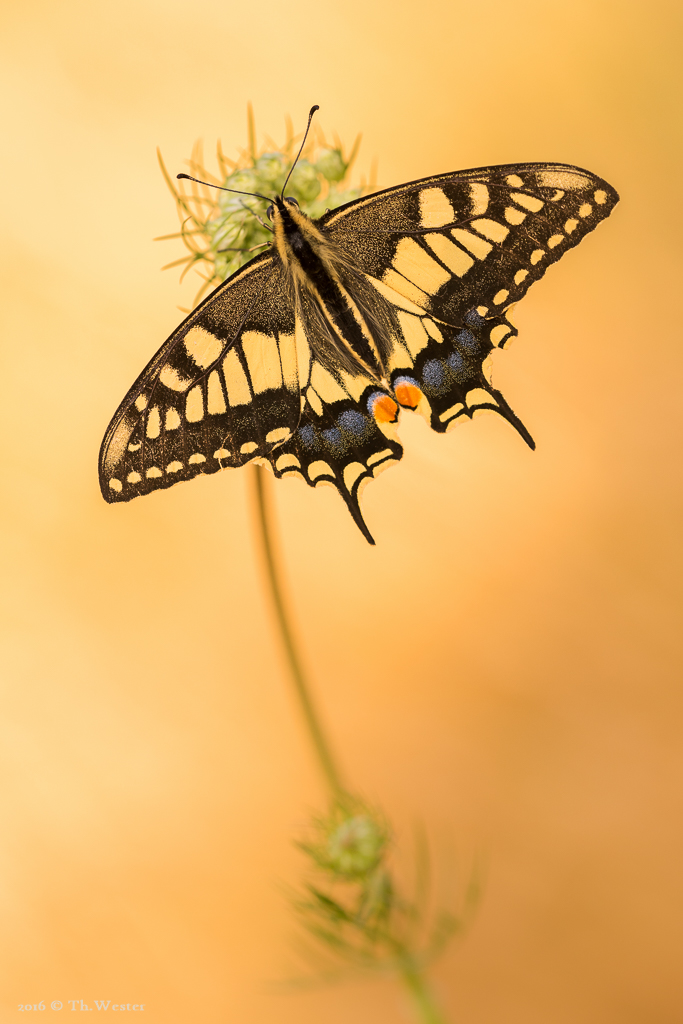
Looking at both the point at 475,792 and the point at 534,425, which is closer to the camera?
the point at 475,792

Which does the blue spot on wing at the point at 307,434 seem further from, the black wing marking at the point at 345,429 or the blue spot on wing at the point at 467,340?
the blue spot on wing at the point at 467,340

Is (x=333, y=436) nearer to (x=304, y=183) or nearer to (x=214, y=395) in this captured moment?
(x=214, y=395)

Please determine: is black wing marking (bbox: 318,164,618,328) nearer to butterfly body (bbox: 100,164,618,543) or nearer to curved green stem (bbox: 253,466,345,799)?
butterfly body (bbox: 100,164,618,543)

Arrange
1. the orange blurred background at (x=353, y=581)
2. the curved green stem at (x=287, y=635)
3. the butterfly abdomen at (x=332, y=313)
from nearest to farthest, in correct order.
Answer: the curved green stem at (x=287, y=635) < the butterfly abdomen at (x=332, y=313) < the orange blurred background at (x=353, y=581)

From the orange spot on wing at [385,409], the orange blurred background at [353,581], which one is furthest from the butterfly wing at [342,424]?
the orange blurred background at [353,581]

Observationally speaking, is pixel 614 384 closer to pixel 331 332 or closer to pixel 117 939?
pixel 331 332

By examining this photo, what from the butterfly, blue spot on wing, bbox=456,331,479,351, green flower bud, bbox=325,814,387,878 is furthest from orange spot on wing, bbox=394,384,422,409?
green flower bud, bbox=325,814,387,878

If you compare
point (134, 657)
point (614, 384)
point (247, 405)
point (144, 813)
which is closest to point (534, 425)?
point (614, 384)

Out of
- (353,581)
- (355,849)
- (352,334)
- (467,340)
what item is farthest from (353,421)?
(353,581)
